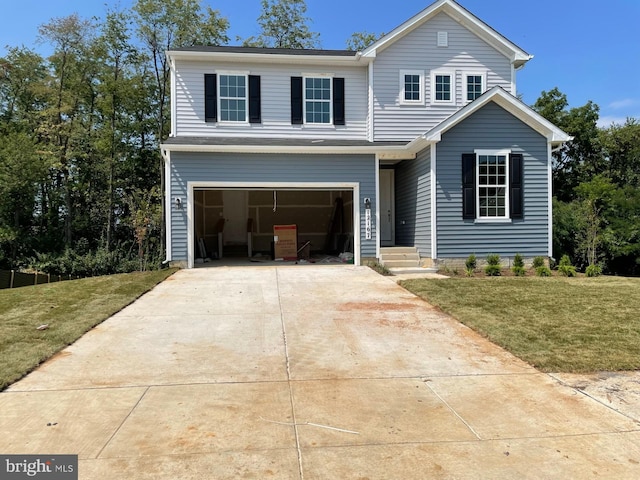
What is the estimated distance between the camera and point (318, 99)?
1383 cm

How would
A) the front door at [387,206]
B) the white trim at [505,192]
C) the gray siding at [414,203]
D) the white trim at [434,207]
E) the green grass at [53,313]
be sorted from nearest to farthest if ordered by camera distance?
the green grass at [53,313], the white trim at [434,207], the white trim at [505,192], the gray siding at [414,203], the front door at [387,206]

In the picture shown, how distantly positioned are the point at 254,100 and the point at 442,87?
6.11 m

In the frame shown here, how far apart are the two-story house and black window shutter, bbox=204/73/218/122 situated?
31 millimetres

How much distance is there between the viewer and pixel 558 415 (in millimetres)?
3451

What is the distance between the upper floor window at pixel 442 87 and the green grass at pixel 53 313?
10019 mm

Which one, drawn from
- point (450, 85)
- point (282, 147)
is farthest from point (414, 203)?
point (282, 147)

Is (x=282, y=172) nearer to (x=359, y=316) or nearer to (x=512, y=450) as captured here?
(x=359, y=316)

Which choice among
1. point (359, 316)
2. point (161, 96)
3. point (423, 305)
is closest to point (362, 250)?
point (423, 305)

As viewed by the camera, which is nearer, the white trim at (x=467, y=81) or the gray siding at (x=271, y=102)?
the gray siding at (x=271, y=102)

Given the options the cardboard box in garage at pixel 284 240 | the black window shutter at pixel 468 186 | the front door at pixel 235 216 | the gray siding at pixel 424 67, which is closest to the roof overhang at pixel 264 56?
the gray siding at pixel 424 67

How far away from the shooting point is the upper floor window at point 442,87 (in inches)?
547

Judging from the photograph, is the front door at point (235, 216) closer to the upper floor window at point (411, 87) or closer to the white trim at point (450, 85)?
the upper floor window at point (411, 87)

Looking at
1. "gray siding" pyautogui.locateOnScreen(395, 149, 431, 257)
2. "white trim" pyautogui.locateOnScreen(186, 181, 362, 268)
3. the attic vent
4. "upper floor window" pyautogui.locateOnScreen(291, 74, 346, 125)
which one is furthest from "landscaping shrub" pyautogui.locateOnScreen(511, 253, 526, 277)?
the attic vent

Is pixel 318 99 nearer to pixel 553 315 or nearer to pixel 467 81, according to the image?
pixel 467 81
